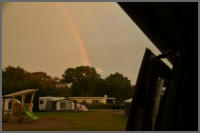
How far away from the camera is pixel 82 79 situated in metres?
64.5

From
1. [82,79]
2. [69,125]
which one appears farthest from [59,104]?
[82,79]

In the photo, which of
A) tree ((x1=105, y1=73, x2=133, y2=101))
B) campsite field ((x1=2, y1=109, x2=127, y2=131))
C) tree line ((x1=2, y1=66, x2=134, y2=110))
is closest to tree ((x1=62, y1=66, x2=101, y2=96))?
tree line ((x1=2, y1=66, x2=134, y2=110))

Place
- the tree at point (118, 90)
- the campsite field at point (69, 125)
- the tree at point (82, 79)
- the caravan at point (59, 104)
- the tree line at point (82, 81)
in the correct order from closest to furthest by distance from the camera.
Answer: the campsite field at point (69, 125), the caravan at point (59, 104), the tree line at point (82, 81), the tree at point (118, 90), the tree at point (82, 79)

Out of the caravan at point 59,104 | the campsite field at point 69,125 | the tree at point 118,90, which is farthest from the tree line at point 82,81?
the campsite field at point 69,125

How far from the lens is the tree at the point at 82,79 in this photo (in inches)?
2484

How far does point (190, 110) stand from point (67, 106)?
32529 millimetres

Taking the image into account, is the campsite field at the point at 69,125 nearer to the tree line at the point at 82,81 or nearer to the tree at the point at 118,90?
the tree line at the point at 82,81

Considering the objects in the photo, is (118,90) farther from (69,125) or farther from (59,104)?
(69,125)

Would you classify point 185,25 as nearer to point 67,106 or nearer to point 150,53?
point 150,53

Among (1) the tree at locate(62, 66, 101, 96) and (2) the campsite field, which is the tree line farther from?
(2) the campsite field

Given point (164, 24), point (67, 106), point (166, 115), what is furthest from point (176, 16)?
point (67, 106)

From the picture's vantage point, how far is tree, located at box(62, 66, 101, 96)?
63094mm

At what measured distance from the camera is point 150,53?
3514mm

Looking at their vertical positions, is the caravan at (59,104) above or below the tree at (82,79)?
below
